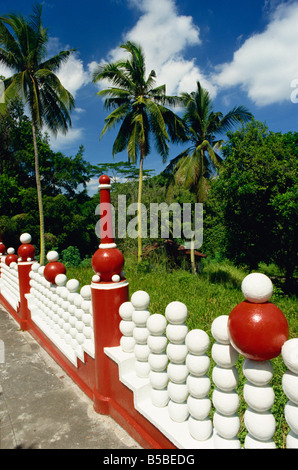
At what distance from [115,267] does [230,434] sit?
57.6 inches

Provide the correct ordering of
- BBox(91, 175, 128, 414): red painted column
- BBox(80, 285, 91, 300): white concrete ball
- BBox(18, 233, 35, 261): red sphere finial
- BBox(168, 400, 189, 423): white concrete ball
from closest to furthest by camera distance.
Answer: BBox(168, 400, 189, 423): white concrete ball, BBox(91, 175, 128, 414): red painted column, BBox(80, 285, 91, 300): white concrete ball, BBox(18, 233, 35, 261): red sphere finial

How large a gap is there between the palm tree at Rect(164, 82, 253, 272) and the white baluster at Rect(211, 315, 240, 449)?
1512 centimetres

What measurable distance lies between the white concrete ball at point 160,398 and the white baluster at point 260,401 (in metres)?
0.77

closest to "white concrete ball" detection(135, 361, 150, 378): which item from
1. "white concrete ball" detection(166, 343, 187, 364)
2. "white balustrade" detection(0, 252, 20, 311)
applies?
"white concrete ball" detection(166, 343, 187, 364)

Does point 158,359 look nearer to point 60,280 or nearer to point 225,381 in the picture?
point 225,381

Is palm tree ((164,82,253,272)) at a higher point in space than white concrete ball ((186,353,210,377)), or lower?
higher

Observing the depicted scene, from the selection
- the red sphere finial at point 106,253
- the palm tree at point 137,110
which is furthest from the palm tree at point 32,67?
the red sphere finial at point 106,253

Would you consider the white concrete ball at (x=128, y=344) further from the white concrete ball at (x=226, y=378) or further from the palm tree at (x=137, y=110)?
the palm tree at (x=137, y=110)

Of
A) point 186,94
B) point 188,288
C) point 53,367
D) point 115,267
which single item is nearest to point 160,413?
point 115,267

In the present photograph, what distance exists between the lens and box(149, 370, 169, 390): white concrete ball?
1.93m

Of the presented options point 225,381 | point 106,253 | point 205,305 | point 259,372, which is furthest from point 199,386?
point 205,305

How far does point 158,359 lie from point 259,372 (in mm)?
877

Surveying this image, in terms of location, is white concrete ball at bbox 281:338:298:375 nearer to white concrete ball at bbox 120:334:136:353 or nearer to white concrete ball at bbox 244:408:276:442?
white concrete ball at bbox 244:408:276:442

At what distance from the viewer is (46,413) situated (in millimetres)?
2699
